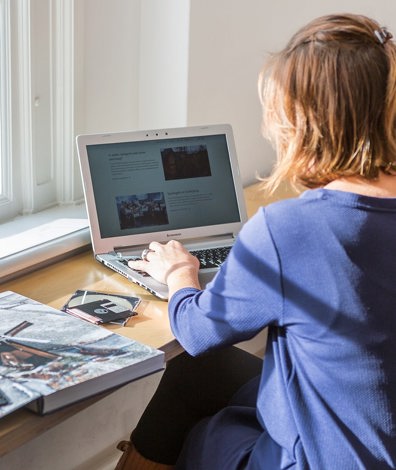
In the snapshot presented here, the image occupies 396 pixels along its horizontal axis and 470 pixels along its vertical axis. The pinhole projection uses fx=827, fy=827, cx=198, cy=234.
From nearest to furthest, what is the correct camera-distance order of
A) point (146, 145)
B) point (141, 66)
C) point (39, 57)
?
point (146, 145), point (39, 57), point (141, 66)

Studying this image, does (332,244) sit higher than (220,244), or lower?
higher

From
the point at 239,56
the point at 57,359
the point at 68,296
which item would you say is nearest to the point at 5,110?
the point at 68,296

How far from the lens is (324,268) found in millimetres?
1203

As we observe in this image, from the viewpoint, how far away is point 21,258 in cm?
171

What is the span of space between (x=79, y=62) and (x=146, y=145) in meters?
0.37

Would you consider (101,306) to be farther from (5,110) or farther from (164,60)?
(164,60)

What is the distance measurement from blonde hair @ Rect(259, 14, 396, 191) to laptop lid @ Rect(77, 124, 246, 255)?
1.94 ft

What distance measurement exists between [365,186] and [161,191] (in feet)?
2.23

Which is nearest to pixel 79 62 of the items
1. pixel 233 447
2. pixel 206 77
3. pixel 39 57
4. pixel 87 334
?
pixel 39 57

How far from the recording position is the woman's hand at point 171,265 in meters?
1.57

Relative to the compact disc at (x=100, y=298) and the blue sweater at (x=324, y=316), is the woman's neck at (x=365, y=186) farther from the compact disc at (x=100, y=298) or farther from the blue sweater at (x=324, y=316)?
the compact disc at (x=100, y=298)

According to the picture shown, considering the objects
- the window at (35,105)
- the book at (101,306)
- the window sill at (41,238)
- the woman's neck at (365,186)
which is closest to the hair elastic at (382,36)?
the woman's neck at (365,186)

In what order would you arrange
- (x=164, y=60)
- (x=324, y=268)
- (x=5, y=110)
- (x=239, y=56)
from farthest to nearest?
(x=239, y=56)
(x=164, y=60)
(x=5, y=110)
(x=324, y=268)

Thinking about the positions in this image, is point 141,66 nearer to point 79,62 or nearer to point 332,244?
point 79,62
